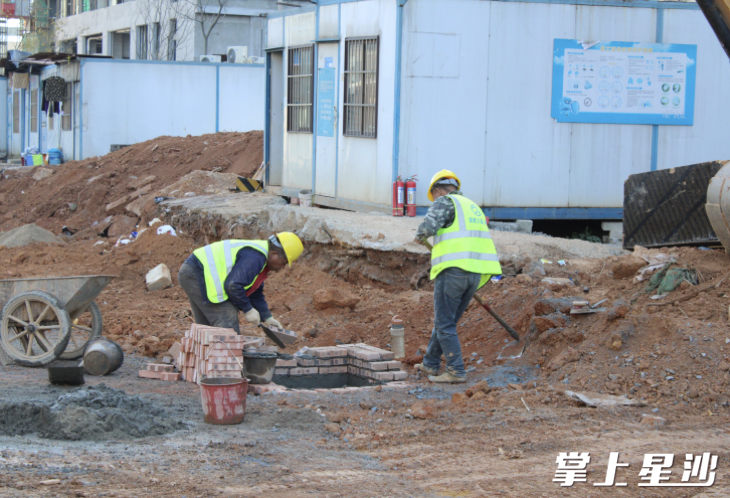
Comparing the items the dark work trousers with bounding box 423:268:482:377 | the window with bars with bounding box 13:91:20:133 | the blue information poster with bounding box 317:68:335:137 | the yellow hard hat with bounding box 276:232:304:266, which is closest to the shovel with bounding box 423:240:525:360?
the dark work trousers with bounding box 423:268:482:377

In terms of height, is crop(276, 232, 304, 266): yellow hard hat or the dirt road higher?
crop(276, 232, 304, 266): yellow hard hat

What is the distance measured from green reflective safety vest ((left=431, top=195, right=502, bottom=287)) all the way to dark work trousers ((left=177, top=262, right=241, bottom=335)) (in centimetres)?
187

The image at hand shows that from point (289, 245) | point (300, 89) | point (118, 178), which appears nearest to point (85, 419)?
point (289, 245)

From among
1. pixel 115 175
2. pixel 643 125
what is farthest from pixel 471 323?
pixel 115 175

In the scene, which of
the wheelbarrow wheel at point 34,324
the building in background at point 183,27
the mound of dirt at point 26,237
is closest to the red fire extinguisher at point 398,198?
the wheelbarrow wheel at point 34,324

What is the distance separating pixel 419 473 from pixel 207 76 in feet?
67.1

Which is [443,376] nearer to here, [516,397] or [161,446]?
[516,397]

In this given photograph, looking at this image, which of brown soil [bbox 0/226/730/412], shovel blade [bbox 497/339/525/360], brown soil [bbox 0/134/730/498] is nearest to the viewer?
brown soil [bbox 0/134/730/498]

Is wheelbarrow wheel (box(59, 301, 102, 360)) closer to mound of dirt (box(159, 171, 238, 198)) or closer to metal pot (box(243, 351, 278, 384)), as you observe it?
metal pot (box(243, 351, 278, 384))

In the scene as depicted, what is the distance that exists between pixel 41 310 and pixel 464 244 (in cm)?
394

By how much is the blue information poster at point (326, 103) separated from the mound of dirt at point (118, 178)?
4202 millimetres

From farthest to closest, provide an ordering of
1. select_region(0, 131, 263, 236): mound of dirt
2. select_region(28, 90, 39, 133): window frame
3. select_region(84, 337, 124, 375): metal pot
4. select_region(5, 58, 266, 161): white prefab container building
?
select_region(28, 90, 39, 133): window frame → select_region(5, 58, 266, 161): white prefab container building → select_region(0, 131, 263, 236): mound of dirt → select_region(84, 337, 124, 375): metal pot

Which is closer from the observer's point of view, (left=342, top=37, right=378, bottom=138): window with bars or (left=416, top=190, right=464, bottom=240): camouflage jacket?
(left=416, top=190, right=464, bottom=240): camouflage jacket

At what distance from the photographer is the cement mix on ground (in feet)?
31.7
